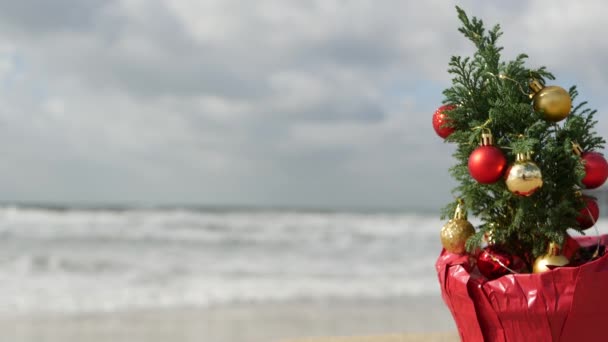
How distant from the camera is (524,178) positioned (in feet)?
4.91

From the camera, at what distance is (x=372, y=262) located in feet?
25.0

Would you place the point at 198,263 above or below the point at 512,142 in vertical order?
below

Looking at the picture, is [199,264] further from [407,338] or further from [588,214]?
[588,214]

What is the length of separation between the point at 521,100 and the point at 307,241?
8248mm

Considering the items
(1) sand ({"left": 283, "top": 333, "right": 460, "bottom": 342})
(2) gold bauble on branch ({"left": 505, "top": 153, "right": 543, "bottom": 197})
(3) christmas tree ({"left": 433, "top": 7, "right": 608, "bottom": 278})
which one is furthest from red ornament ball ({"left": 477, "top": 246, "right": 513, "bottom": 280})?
Answer: (1) sand ({"left": 283, "top": 333, "right": 460, "bottom": 342})

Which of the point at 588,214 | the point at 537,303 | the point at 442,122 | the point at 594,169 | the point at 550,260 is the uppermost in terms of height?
the point at 442,122

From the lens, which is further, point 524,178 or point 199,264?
point 199,264

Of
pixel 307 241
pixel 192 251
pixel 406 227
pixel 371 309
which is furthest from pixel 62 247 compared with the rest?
pixel 406 227

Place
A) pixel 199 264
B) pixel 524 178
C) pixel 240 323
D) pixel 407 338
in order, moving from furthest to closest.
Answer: pixel 199 264 → pixel 240 323 → pixel 407 338 → pixel 524 178

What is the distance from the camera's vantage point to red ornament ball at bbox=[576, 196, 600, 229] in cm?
168

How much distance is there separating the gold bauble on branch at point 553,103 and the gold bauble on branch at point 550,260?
1.13 feet

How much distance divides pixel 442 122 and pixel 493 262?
0.42m

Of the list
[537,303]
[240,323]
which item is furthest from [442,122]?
[240,323]

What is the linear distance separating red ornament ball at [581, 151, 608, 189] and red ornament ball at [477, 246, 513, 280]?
0.30 m
